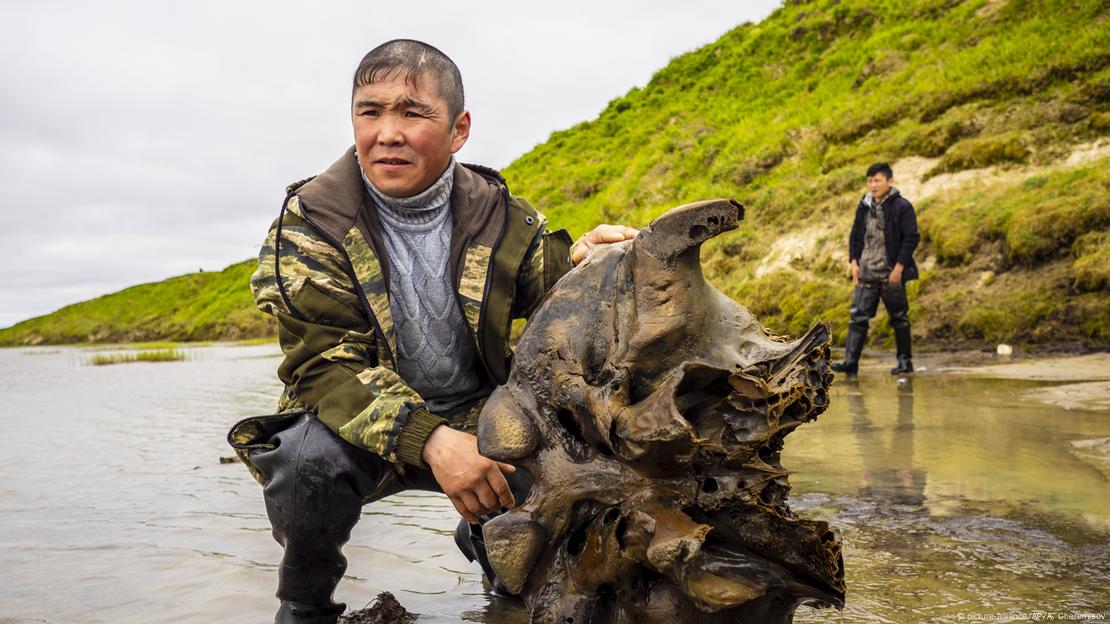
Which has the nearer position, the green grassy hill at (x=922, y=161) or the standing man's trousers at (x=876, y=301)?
the standing man's trousers at (x=876, y=301)

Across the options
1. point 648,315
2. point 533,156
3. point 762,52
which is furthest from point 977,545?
point 533,156

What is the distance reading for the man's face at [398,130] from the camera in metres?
2.73

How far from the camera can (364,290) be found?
2750 millimetres

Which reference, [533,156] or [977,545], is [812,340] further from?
[533,156]

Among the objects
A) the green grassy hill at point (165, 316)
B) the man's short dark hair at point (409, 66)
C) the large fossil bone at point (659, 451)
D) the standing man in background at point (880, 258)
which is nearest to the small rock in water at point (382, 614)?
the large fossil bone at point (659, 451)

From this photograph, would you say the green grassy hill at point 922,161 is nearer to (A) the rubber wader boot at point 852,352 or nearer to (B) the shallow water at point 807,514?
(A) the rubber wader boot at point 852,352

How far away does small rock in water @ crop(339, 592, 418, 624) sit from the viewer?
280 cm

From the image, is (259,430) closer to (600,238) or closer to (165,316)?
(600,238)

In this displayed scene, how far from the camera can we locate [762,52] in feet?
83.0

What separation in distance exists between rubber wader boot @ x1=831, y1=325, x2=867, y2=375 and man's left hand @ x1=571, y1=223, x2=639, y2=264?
7686 mm

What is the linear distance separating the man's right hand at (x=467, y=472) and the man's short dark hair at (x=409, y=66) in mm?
1222

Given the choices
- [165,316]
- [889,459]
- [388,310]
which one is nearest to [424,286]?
[388,310]

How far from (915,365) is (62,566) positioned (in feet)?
30.4

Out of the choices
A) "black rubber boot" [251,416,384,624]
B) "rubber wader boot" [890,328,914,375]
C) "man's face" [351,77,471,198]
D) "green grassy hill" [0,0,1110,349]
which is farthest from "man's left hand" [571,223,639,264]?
"green grassy hill" [0,0,1110,349]
